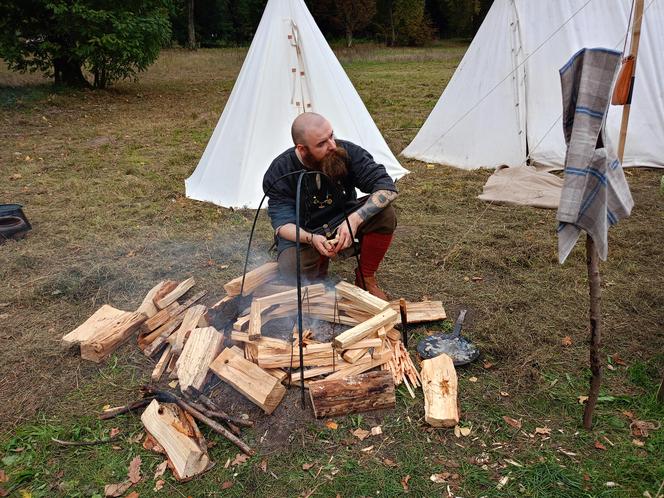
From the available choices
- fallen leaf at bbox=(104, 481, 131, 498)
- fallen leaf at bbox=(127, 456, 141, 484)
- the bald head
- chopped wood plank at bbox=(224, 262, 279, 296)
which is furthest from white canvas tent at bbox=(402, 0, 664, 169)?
fallen leaf at bbox=(104, 481, 131, 498)

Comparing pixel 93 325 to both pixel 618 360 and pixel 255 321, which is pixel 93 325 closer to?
pixel 255 321

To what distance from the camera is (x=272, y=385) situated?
2.42 metres

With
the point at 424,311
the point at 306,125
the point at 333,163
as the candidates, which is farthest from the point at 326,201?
the point at 424,311

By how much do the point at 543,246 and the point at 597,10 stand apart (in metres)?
3.80

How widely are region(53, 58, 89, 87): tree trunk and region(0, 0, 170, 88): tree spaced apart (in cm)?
12

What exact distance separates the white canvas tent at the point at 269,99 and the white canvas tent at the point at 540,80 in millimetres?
2313

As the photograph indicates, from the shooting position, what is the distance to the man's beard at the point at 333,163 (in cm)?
309

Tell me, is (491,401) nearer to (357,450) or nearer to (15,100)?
(357,450)

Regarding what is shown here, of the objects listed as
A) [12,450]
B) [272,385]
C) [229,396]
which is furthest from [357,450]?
[12,450]

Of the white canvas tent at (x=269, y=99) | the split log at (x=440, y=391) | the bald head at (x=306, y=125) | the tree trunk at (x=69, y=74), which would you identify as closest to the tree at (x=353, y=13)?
the tree trunk at (x=69, y=74)

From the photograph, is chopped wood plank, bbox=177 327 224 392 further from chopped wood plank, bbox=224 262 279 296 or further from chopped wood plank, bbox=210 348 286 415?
chopped wood plank, bbox=224 262 279 296

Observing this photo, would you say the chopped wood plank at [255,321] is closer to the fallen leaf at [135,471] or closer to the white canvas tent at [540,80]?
the fallen leaf at [135,471]

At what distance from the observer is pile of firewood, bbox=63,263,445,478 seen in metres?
2.37

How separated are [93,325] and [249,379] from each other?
1.28m
